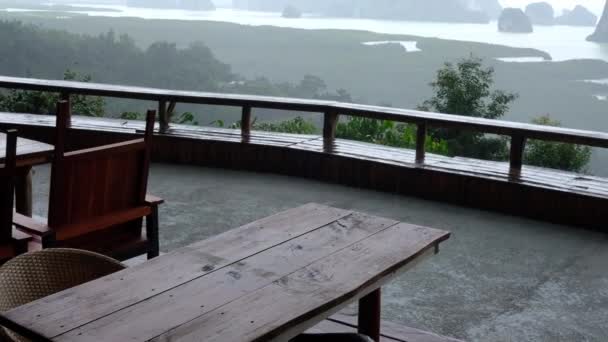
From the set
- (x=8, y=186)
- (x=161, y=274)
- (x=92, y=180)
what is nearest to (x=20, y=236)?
(x=8, y=186)

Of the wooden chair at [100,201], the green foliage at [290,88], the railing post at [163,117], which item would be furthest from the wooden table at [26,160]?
the green foliage at [290,88]

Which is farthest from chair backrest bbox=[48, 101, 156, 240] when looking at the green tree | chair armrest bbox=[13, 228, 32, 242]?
the green tree

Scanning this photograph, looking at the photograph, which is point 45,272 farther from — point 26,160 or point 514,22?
point 514,22

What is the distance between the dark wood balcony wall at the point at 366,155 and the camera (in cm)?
492

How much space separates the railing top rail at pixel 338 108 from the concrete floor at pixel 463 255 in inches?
20.7

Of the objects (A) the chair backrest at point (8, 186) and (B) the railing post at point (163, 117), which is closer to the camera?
(A) the chair backrest at point (8, 186)

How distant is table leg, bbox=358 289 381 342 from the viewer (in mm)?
2422

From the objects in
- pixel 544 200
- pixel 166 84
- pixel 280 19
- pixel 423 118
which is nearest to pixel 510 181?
pixel 544 200

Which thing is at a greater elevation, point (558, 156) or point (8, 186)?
point (8, 186)

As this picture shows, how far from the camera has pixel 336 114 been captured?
586cm

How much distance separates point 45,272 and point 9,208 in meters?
0.69

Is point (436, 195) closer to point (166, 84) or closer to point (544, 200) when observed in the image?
point (544, 200)

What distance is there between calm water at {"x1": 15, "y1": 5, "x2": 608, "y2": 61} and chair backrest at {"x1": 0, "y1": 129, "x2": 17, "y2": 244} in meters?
17.6

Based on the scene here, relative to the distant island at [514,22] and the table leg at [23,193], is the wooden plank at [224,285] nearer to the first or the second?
the table leg at [23,193]
